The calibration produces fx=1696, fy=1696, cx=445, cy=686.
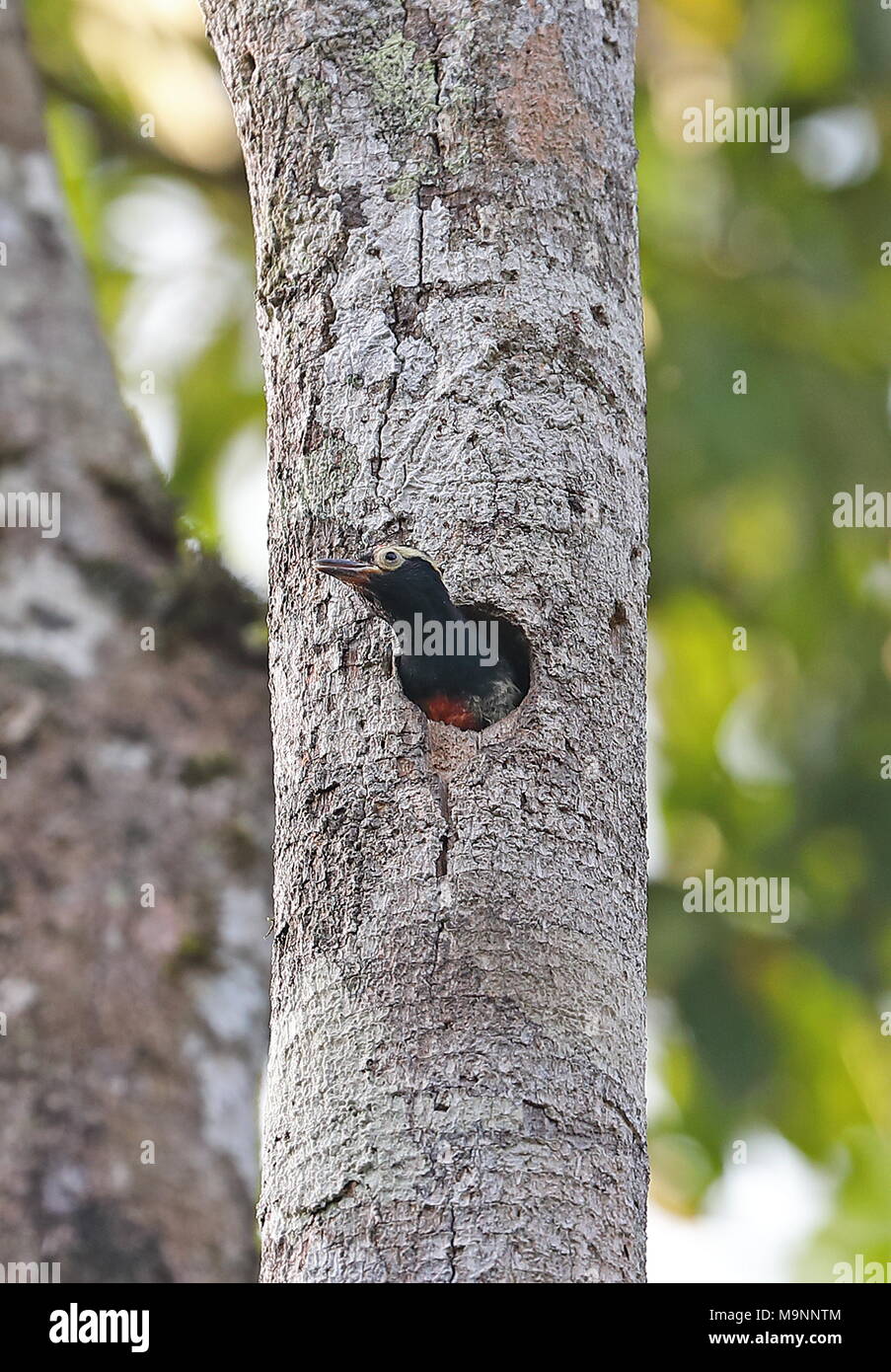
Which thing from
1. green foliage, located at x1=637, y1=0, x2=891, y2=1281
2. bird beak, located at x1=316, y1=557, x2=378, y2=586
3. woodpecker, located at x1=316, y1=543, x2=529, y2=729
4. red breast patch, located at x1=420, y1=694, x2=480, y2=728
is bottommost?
red breast patch, located at x1=420, y1=694, x2=480, y2=728

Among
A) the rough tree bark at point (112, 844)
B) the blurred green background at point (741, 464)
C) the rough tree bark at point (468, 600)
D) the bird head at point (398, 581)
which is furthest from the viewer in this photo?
the blurred green background at point (741, 464)

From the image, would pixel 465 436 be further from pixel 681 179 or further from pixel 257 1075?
pixel 681 179

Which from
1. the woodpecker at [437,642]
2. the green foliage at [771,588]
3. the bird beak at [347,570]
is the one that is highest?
the green foliage at [771,588]

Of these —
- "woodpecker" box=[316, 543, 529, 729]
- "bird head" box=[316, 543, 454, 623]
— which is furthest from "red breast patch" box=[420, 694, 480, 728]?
"bird head" box=[316, 543, 454, 623]

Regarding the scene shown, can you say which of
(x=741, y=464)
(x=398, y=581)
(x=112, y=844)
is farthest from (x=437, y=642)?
(x=741, y=464)

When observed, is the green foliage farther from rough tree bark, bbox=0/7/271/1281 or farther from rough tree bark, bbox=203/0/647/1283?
rough tree bark, bbox=203/0/647/1283

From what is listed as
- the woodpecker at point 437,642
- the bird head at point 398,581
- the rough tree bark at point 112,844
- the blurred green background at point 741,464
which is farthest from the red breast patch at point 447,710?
the blurred green background at point 741,464

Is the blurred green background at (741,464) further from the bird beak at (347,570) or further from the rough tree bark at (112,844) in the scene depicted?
the bird beak at (347,570)

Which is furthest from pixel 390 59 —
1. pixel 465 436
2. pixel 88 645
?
pixel 88 645
